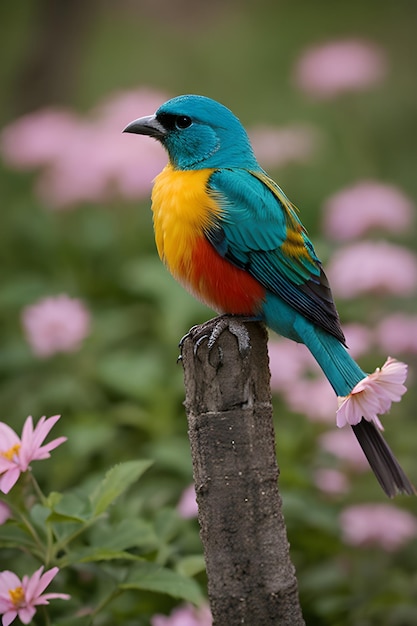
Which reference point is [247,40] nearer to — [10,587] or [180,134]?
[180,134]

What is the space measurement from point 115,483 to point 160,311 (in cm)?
233

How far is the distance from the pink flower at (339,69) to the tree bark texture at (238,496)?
3763mm

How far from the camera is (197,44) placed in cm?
1020

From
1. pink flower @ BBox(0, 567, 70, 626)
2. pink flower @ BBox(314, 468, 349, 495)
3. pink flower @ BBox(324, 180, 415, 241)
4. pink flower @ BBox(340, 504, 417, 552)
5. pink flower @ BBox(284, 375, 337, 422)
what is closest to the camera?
pink flower @ BBox(0, 567, 70, 626)

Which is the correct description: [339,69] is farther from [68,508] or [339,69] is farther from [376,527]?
[68,508]

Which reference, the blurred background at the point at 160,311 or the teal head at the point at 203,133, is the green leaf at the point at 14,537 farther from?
the teal head at the point at 203,133

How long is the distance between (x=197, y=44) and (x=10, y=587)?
858cm

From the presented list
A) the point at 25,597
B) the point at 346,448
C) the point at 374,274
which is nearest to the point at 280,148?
the point at 374,274

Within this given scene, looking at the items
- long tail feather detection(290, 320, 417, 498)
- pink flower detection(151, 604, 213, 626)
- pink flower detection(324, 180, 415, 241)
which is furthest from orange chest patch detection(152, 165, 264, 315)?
pink flower detection(324, 180, 415, 241)

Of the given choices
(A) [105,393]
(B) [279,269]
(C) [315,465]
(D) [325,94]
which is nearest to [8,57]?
(D) [325,94]

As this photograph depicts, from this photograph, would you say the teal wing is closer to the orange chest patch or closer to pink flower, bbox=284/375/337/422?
the orange chest patch

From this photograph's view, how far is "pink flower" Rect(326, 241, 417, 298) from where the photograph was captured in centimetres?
405

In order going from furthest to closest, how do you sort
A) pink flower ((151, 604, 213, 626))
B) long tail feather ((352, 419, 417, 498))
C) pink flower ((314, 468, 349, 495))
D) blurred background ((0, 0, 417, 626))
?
pink flower ((314, 468, 349, 495)) → blurred background ((0, 0, 417, 626)) → pink flower ((151, 604, 213, 626)) → long tail feather ((352, 419, 417, 498))

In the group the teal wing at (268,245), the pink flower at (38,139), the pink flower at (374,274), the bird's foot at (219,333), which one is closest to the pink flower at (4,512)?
the bird's foot at (219,333)
